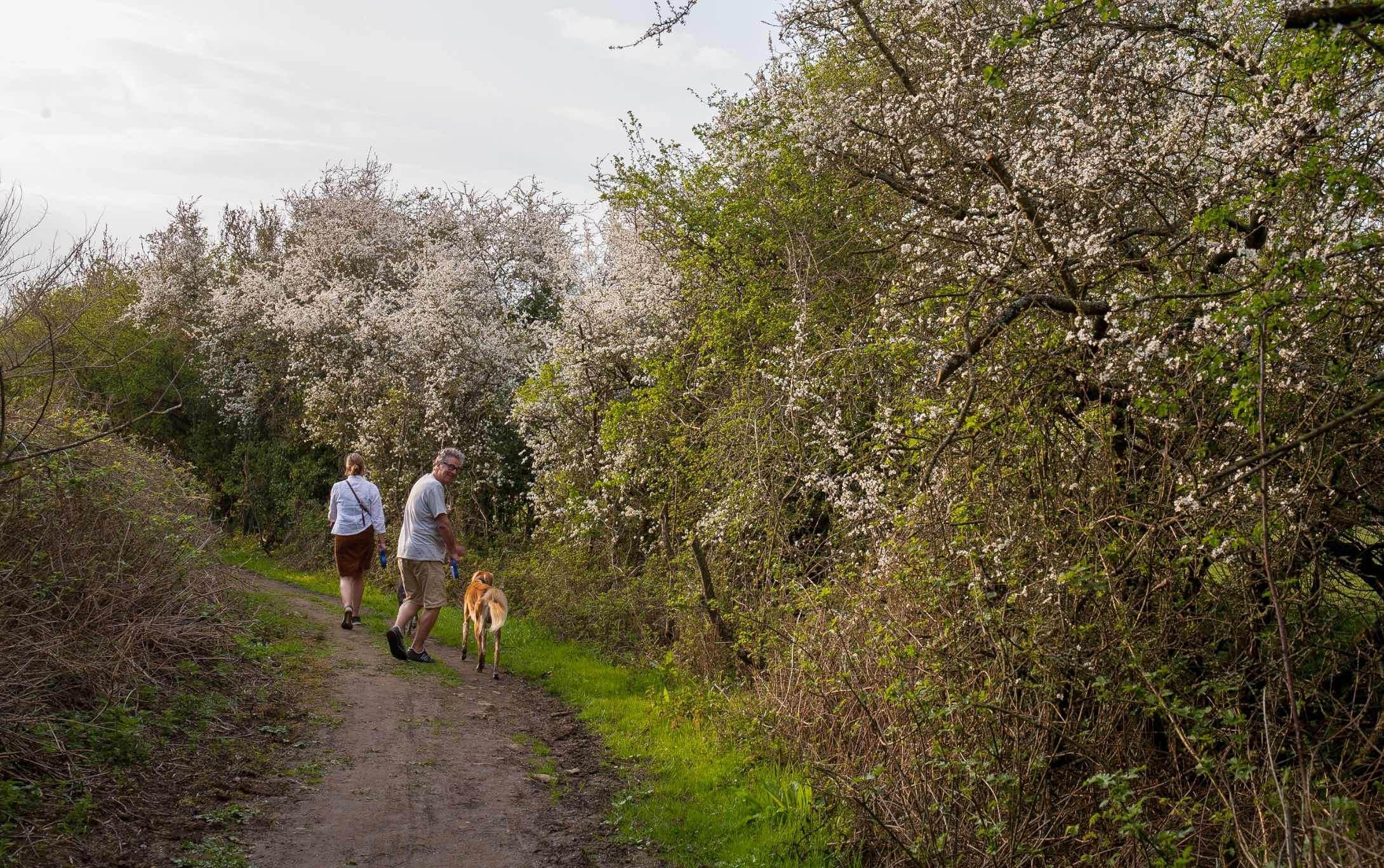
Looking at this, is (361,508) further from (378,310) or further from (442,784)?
(378,310)

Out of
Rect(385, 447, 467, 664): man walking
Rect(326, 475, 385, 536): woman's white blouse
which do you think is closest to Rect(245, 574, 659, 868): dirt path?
Rect(385, 447, 467, 664): man walking

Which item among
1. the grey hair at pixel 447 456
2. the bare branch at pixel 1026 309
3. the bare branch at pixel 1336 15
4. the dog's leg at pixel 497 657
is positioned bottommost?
the dog's leg at pixel 497 657

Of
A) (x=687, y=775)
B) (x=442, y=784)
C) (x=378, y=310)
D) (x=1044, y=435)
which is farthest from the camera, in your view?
(x=378, y=310)

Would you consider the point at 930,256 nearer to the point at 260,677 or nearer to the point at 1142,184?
the point at 1142,184

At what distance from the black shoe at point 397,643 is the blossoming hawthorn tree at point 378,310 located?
27.0 feet

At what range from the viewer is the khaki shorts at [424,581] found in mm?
10789

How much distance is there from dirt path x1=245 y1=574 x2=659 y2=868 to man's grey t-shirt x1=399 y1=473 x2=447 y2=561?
1156 millimetres

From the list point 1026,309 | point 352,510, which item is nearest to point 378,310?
point 352,510

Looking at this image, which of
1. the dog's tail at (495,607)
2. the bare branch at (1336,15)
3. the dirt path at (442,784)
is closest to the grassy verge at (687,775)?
the dirt path at (442,784)

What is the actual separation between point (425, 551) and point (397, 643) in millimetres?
991

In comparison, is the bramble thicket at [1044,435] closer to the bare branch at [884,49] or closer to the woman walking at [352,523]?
the bare branch at [884,49]

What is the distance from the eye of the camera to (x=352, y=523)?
11805 millimetres

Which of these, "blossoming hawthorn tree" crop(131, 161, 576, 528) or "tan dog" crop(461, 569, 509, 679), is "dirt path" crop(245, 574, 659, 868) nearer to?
"tan dog" crop(461, 569, 509, 679)

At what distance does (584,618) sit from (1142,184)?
350 inches
